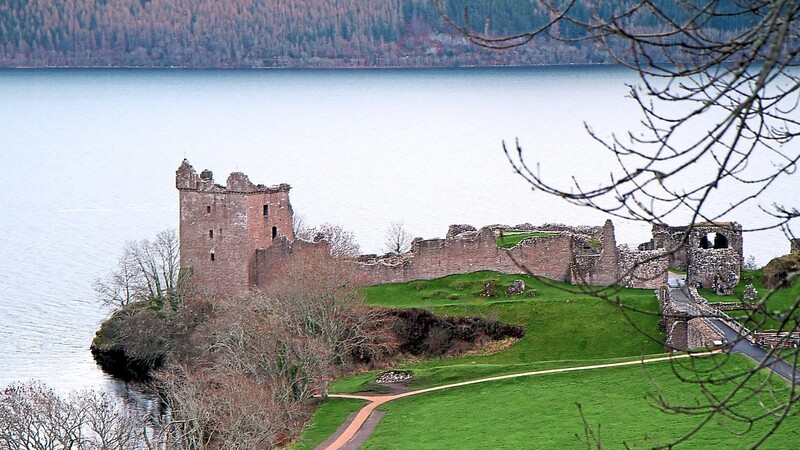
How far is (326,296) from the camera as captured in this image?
47.9m

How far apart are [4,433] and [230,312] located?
51.5 feet

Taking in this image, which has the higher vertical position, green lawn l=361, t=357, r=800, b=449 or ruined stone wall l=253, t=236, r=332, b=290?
ruined stone wall l=253, t=236, r=332, b=290

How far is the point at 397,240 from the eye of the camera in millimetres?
72125

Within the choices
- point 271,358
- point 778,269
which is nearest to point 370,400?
point 271,358

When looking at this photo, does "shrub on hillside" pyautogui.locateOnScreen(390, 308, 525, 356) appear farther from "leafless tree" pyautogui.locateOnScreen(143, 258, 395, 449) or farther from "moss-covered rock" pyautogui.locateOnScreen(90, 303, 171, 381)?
"moss-covered rock" pyautogui.locateOnScreen(90, 303, 171, 381)

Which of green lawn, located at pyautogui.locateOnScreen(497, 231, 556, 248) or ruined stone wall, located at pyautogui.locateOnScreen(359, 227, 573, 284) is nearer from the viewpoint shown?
ruined stone wall, located at pyautogui.locateOnScreen(359, 227, 573, 284)

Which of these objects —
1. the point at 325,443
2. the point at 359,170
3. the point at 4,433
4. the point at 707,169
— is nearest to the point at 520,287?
the point at 325,443

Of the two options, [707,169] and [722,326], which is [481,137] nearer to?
[707,169]

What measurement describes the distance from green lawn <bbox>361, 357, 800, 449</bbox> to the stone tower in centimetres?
1489

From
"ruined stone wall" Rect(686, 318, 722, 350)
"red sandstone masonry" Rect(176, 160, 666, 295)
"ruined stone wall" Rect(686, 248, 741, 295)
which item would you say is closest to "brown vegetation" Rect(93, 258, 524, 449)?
"red sandstone masonry" Rect(176, 160, 666, 295)

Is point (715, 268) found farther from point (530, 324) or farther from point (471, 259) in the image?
point (471, 259)

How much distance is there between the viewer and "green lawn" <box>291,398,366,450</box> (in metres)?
38.1

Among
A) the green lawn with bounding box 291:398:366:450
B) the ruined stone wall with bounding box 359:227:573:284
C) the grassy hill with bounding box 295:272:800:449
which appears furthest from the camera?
the ruined stone wall with bounding box 359:227:573:284

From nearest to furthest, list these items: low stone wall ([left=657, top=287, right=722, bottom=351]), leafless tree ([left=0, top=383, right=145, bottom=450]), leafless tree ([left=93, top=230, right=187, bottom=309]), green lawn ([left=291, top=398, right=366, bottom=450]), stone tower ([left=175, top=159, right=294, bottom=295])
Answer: leafless tree ([left=0, top=383, right=145, bottom=450]), green lawn ([left=291, top=398, right=366, bottom=450]), low stone wall ([left=657, top=287, right=722, bottom=351]), stone tower ([left=175, top=159, right=294, bottom=295]), leafless tree ([left=93, top=230, right=187, bottom=309])
